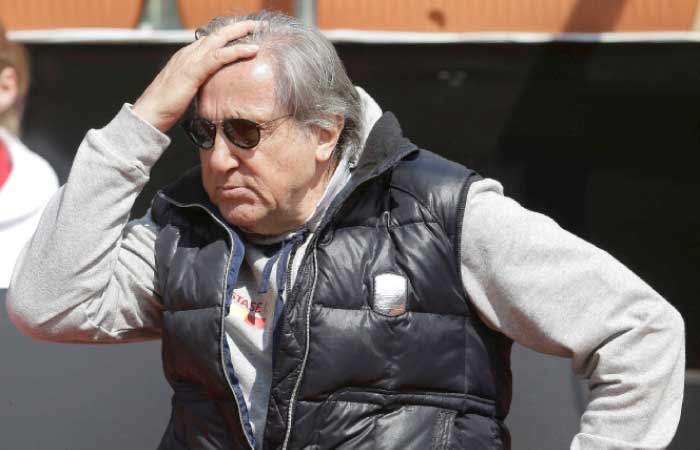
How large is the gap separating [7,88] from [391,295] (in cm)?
224

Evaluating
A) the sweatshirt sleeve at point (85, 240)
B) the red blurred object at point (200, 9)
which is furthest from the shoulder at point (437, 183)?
the red blurred object at point (200, 9)

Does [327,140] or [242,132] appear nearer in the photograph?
[242,132]

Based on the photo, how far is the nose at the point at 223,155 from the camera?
Result: 7.93 ft

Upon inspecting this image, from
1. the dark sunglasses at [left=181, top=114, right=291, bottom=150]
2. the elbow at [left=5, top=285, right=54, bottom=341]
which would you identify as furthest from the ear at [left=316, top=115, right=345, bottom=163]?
the elbow at [left=5, top=285, right=54, bottom=341]

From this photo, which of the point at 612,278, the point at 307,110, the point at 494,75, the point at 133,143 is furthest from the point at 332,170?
the point at 494,75

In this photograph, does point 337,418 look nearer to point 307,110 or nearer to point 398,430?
point 398,430

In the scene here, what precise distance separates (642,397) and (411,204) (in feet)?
1.81

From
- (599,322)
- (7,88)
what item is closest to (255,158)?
(599,322)

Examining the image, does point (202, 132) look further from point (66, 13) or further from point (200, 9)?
point (66, 13)

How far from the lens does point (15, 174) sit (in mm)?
3939

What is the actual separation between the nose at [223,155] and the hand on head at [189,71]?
106 mm

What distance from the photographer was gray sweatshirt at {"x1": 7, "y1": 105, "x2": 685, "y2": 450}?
2.25m

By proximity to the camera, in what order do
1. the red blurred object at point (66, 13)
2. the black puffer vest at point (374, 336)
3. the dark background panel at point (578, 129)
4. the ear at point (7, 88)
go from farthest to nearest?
the red blurred object at point (66, 13), the dark background panel at point (578, 129), the ear at point (7, 88), the black puffer vest at point (374, 336)

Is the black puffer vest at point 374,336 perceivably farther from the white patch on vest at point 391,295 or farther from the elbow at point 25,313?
the elbow at point 25,313
